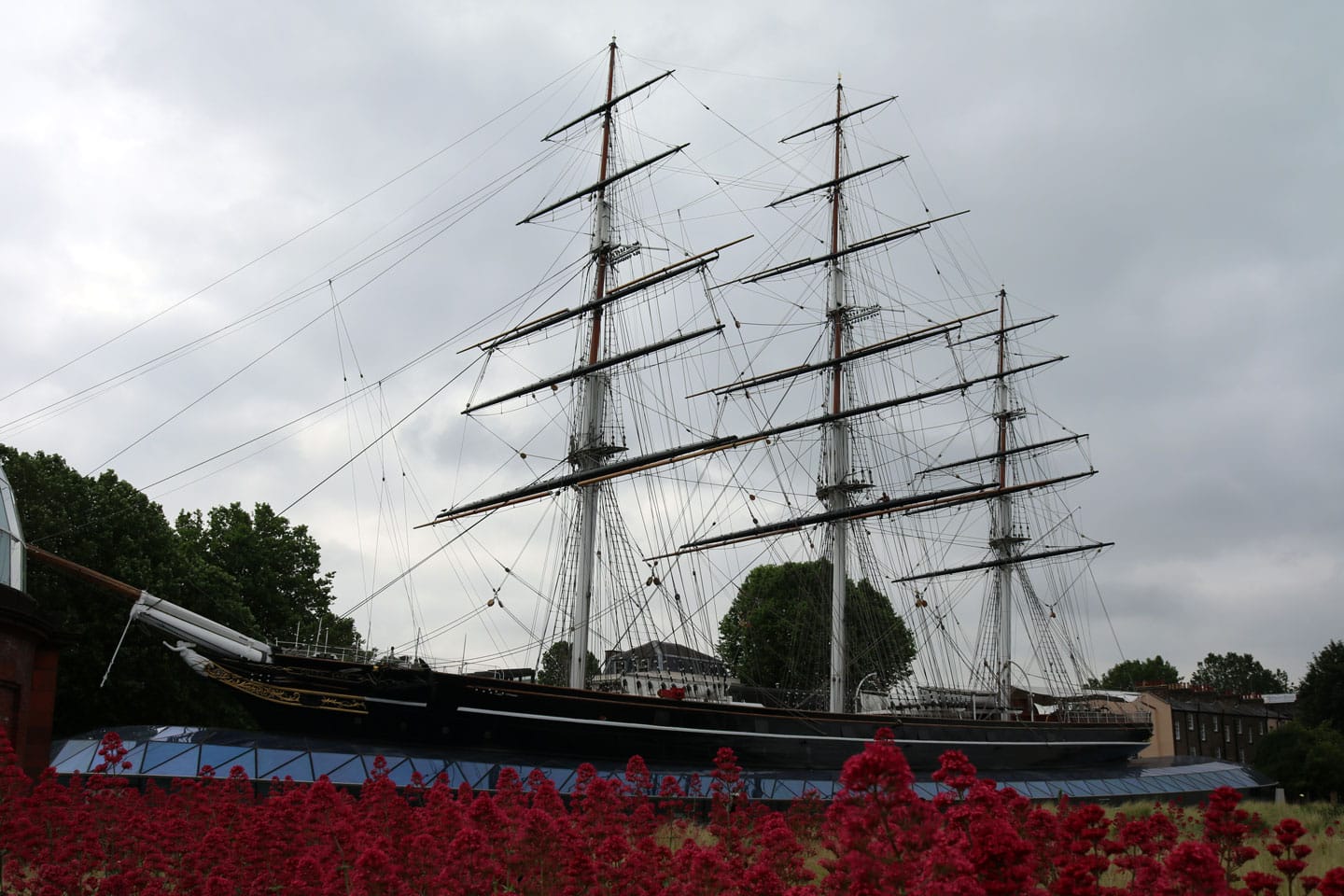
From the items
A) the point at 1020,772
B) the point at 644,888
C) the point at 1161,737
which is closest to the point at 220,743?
the point at 644,888

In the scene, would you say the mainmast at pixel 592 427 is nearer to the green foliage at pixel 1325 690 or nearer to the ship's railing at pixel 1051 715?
the ship's railing at pixel 1051 715

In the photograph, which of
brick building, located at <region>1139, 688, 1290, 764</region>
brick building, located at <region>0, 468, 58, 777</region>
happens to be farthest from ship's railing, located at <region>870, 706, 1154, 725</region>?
brick building, located at <region>0, 468, 58, 777</region>

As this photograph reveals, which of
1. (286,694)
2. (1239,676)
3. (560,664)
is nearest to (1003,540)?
Answer: (560,664)

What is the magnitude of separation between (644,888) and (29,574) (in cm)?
3047

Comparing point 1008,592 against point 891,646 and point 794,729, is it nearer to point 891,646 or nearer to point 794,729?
point 891,646

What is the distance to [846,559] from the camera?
134ft

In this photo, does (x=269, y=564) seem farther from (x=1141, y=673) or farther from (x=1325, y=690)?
(x=1141, y=673)

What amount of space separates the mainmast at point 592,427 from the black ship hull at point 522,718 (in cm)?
320

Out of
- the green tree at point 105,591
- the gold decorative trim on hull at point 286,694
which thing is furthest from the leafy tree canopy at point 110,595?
the gold decorative trim on hull at point 286,694

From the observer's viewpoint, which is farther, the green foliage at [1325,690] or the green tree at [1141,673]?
the green tree at [1141,673]

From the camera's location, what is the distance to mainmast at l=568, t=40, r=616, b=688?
3105 cm

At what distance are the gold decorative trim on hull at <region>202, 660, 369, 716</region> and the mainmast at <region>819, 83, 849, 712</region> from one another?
1872 cm

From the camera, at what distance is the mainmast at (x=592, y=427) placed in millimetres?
31047

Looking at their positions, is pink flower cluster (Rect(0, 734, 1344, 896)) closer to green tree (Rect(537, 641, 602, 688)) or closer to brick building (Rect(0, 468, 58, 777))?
brick building (Rect(0, 468, 58, 777))
